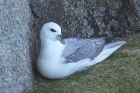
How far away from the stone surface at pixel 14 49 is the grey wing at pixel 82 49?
0.45 m

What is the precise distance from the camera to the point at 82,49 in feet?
13.5

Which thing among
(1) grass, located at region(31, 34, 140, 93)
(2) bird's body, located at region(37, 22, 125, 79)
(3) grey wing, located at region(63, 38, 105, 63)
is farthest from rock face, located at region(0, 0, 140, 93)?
(3) grey wing, located at region(63, 38, 105, 63)

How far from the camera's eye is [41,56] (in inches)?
154

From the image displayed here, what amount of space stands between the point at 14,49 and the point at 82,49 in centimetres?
94

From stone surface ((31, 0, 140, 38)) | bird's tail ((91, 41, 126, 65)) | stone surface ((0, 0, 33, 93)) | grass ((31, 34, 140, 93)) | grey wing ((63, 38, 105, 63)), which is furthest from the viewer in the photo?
stone surface ((31, 0, 140, 38))

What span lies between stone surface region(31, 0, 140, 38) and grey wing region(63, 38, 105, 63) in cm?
46

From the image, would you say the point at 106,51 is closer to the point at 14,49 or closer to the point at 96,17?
the point at 96,17

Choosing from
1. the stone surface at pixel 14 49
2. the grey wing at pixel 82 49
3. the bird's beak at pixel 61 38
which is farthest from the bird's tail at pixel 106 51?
the stone surface at pixel 14 49

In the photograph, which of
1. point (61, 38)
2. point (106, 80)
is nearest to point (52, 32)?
point (61, 38)

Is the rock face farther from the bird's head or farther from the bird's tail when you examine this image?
the bird's tail

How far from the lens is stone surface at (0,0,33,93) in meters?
3.28

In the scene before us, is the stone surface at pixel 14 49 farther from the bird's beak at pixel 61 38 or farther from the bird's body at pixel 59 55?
the bird's beak at pixel 61 38

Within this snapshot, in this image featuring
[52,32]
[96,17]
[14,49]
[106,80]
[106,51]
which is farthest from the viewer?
[96,17]

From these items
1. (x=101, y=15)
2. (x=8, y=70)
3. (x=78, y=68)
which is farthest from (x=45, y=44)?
(x=101, y=15)
